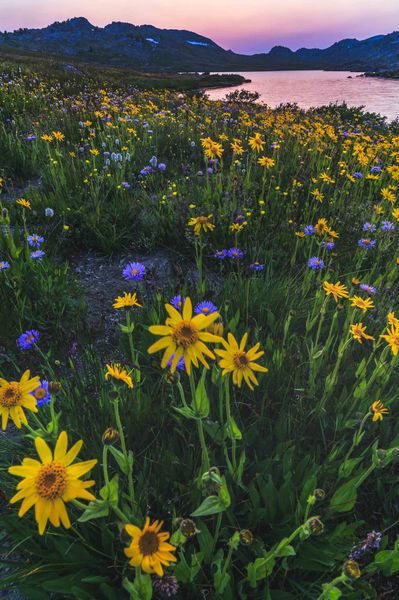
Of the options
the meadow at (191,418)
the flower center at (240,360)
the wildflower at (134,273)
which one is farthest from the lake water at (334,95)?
the flower center at (240,360)

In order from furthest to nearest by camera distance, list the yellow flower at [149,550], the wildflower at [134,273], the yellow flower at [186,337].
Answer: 1. the wildflower at [134,273]
2. the yellow flower at [186,337]
3. the yellow flower at [149,550]

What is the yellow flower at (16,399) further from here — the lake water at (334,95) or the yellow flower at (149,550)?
the lake water at (334,95)

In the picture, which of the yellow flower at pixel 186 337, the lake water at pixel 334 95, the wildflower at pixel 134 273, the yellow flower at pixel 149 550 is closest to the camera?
the yellow flower at pixel 149 550

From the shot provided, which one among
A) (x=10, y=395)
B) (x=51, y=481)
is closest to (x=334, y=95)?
(x=10, y=395)

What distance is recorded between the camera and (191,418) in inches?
69.5

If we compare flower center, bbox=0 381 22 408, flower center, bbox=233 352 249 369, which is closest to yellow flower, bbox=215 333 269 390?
flower center, bbox=233 352 249 369

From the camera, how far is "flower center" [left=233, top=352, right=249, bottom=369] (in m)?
1.22

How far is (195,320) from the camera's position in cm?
117

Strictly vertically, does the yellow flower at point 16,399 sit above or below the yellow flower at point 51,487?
above

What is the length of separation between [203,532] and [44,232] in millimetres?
3328

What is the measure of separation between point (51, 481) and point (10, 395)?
1.16ft

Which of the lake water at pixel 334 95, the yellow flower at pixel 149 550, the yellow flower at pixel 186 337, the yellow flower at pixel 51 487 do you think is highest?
the lake water at pixel 334 95

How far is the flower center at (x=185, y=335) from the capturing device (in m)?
1.15

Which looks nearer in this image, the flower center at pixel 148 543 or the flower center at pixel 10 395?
the flower center at pixel 148 543
